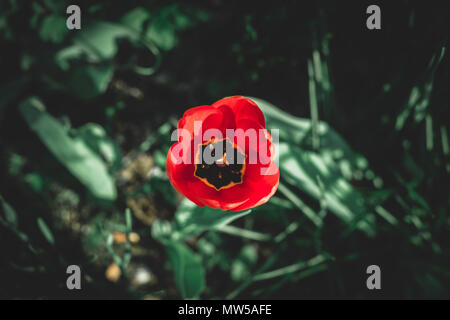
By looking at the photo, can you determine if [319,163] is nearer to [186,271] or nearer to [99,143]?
[186,271]

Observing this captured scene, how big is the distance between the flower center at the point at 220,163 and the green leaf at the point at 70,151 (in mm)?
252

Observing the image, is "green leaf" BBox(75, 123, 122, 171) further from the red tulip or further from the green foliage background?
the red tulip

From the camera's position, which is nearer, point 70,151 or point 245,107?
point 245,107

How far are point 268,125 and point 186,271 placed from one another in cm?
35

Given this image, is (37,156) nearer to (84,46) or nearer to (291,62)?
(84,46)

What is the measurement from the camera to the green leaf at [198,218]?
558 millimetres

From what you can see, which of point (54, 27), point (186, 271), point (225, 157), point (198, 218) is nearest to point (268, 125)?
point (225, 157)

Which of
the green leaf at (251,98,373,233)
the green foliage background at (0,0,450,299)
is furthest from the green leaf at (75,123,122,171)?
the green leaf at (251,98,373,233)

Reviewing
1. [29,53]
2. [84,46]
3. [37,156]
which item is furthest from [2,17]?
[37,156]

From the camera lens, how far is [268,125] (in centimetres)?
65

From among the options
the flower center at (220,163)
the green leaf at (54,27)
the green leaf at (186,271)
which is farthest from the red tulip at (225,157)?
the green leaf at (54,27)

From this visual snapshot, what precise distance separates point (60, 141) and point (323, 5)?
646 millimetres
